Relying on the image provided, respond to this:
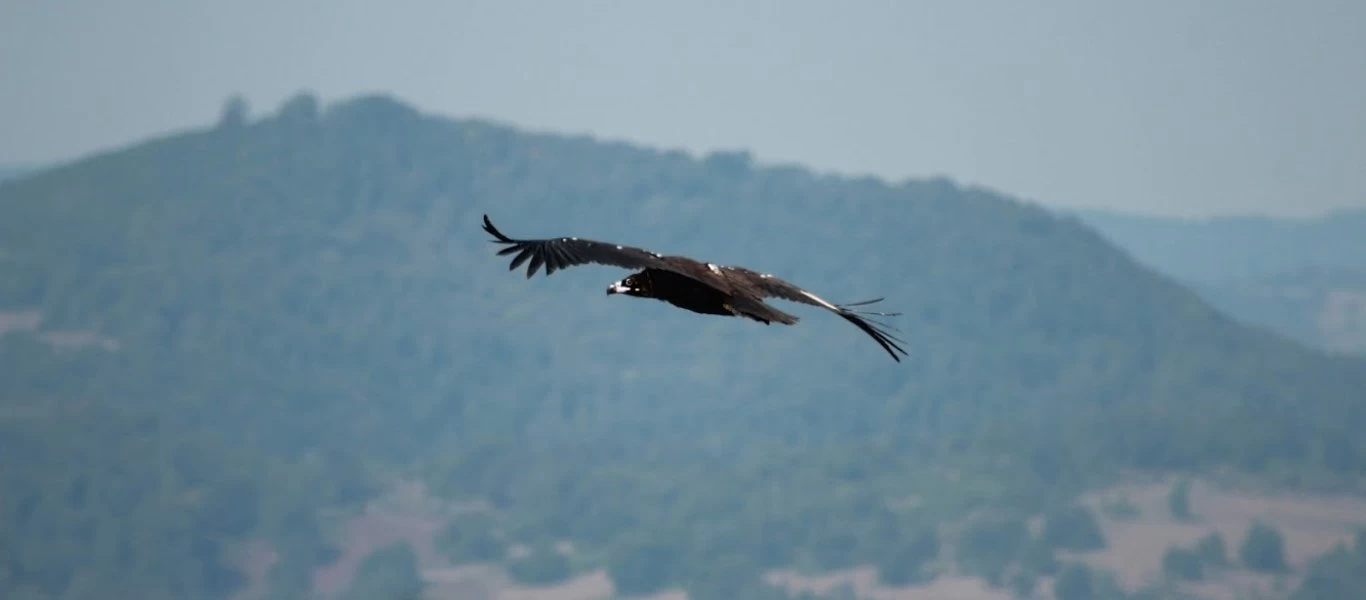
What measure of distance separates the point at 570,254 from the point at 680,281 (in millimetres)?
1241

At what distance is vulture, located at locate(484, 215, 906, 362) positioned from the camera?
22594 mm

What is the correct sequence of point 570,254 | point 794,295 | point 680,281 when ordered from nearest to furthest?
point 570,254, point 680,281, point 794,295

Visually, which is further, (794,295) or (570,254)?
(794,295)

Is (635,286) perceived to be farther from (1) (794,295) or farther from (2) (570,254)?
(1) (794,295)

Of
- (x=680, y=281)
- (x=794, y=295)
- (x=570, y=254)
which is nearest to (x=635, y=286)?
(x=680, y=281)

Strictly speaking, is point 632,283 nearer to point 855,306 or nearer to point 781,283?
point 781,283

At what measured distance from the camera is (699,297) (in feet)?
76.5

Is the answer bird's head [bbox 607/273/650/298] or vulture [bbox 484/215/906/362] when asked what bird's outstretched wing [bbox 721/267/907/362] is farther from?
A: bird's head [bbox 607/273/650/298]

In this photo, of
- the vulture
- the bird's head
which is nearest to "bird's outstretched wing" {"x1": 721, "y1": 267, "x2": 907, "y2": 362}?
the vulture

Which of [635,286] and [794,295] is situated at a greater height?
[635,286]

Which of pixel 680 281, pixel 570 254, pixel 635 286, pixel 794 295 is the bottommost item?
pixel 794 295

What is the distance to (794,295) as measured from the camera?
77.6 ft

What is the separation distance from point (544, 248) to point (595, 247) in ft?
2.00

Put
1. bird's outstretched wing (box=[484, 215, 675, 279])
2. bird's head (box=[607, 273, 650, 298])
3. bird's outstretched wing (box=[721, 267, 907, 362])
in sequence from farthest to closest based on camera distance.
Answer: bird's head (box=[607, 273, 650, 298]) < bird's outstretched wing (box=[484, 215, 675, 279]) < bird's outstretched wing (box=[721, 267, 907, 362])
